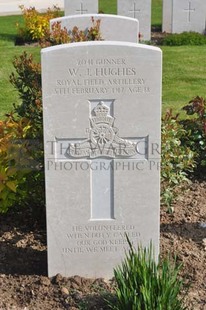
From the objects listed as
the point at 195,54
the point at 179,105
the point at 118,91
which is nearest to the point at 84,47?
the point at 118,91

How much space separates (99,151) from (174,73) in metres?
6.45

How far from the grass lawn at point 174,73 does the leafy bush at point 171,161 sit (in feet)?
9.61

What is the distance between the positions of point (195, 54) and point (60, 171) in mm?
7841

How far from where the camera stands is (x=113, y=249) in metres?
4.47

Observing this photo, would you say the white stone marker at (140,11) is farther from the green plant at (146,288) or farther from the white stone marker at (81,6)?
the green plant at (146,288)

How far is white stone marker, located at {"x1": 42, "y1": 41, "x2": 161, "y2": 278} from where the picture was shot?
4047mm

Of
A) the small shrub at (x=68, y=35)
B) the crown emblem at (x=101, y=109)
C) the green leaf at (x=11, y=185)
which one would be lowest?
the green leaf at (x=11, y=185)

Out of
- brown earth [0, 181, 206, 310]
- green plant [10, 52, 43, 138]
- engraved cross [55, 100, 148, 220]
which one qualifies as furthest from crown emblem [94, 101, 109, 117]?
green plant [10, 52, 43, 138]

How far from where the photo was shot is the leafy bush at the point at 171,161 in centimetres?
524

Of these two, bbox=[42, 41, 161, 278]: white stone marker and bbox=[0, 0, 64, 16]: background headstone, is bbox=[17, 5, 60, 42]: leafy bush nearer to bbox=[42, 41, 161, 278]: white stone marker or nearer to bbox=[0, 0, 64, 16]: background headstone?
bbox=[0, 0, 64, 16]: background headstone

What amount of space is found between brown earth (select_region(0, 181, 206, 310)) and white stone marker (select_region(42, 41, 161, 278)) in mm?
156

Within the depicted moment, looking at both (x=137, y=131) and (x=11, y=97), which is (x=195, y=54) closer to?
(x=11, y=97)

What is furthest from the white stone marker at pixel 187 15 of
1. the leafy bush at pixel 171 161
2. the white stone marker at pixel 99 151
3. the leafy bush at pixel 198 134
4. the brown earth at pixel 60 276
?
the white stone marker at pixel 99 151

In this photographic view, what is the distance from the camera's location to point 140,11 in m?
13.0
